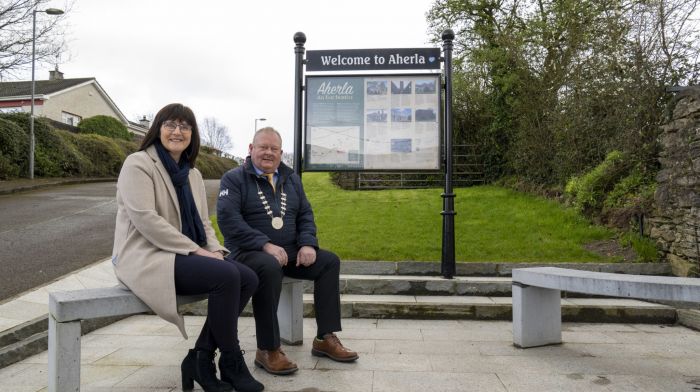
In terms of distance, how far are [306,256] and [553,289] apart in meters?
1.95

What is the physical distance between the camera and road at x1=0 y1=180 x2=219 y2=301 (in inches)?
216

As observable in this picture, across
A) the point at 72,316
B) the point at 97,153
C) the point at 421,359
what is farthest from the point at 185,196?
the point at 97,153

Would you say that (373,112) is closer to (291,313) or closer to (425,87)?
(425,87)

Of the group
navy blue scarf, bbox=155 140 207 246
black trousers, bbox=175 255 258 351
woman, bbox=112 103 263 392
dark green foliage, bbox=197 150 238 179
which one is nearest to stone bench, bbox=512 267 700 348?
woman, bbox=112 103 263 392

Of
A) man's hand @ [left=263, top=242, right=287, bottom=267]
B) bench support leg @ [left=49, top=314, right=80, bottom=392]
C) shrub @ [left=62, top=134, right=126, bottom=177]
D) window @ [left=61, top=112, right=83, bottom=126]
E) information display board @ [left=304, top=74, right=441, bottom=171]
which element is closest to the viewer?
bench support leg @ [left=49, top=314, right=80, bottom=392]

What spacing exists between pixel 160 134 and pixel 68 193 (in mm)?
12826

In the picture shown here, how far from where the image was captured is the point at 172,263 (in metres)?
2.82

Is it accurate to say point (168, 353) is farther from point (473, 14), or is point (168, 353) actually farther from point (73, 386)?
point (473, 14)

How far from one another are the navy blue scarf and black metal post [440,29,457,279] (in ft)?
9.81

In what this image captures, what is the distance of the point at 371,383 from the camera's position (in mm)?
3090

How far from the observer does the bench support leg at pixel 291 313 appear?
3945 mm

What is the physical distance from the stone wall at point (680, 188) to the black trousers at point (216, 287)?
4833 millimetres

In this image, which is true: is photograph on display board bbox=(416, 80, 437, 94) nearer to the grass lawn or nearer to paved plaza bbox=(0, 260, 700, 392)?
the grass lawn

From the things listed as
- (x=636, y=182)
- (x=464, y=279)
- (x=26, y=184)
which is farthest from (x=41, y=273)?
(x=26, y=184)
